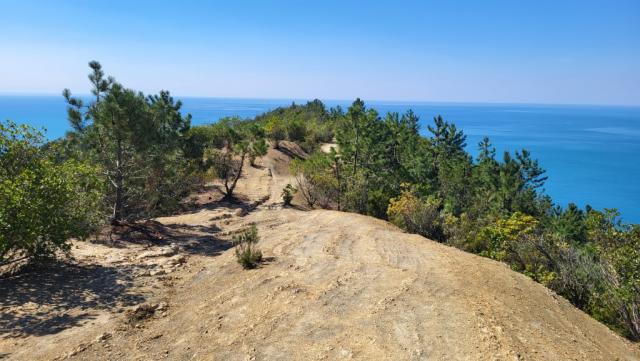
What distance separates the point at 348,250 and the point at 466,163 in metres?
43.2

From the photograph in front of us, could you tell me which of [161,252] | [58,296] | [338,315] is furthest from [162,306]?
[161,252]

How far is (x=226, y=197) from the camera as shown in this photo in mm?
32969

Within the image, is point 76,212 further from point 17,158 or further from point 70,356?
point 70,356

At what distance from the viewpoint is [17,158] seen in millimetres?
14633

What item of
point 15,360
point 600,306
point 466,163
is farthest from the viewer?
point 466,163

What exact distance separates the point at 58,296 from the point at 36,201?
10.2 ft

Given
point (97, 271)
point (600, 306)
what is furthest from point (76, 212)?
point (600, 306)

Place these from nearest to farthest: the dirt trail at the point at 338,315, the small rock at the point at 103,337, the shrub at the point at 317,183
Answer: the dirt trail at the point at 338,315
the small rock at the point at 103,337
the shrub at the point at 317,183

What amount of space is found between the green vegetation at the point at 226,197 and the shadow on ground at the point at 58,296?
0.87 meters

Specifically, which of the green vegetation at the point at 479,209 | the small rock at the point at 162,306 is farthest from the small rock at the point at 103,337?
the green vegetation at the point at 479,209

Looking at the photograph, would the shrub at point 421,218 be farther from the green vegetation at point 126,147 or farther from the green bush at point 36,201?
the green bush at point 36,201

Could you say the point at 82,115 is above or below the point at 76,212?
above

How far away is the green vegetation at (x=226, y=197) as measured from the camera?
12.8 metres

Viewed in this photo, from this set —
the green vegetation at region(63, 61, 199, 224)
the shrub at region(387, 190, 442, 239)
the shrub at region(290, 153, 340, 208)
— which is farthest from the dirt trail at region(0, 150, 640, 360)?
the shrub at region(290, 153, 340, 208)
